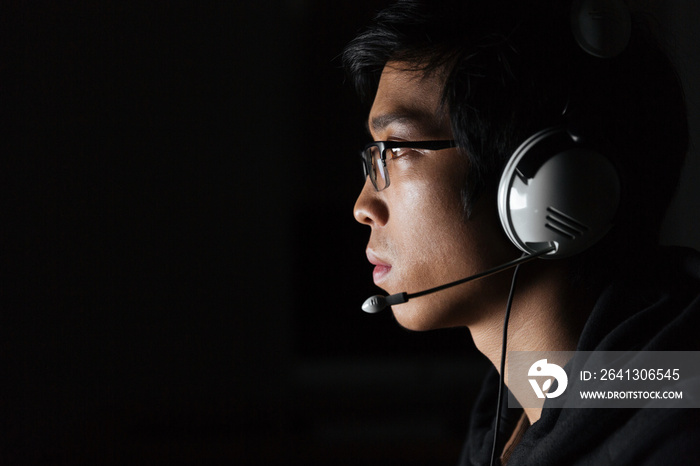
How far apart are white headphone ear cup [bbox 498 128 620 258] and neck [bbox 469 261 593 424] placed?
9 cm

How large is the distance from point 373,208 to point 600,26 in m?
0.40

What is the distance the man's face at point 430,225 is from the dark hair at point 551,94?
0.09 ft

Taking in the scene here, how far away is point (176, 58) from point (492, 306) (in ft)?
5.00

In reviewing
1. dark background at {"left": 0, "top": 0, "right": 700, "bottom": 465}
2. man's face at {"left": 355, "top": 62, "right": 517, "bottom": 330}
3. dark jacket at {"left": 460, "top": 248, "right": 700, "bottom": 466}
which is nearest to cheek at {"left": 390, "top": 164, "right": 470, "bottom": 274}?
man's face at {"left": 355, "top": 62, "right": 517, "bottom": 330}

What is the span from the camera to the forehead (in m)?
0.79

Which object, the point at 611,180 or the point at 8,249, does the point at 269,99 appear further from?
the point at 611,180

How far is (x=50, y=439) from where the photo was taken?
1.61 m

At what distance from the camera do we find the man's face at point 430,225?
30.5 inches

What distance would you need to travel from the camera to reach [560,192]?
0.67 meters

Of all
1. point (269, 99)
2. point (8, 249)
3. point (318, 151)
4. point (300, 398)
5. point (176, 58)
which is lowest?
point (300, 398)

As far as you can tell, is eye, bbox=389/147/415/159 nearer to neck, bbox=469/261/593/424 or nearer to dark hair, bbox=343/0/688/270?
dark hair, bbox=343/0/688/270

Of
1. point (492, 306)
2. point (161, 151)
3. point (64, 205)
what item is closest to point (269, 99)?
point (161, 151)

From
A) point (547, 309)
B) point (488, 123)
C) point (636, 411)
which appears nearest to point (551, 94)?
point (488, 123)

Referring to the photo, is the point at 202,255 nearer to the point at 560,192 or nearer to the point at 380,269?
the point at 380,269
